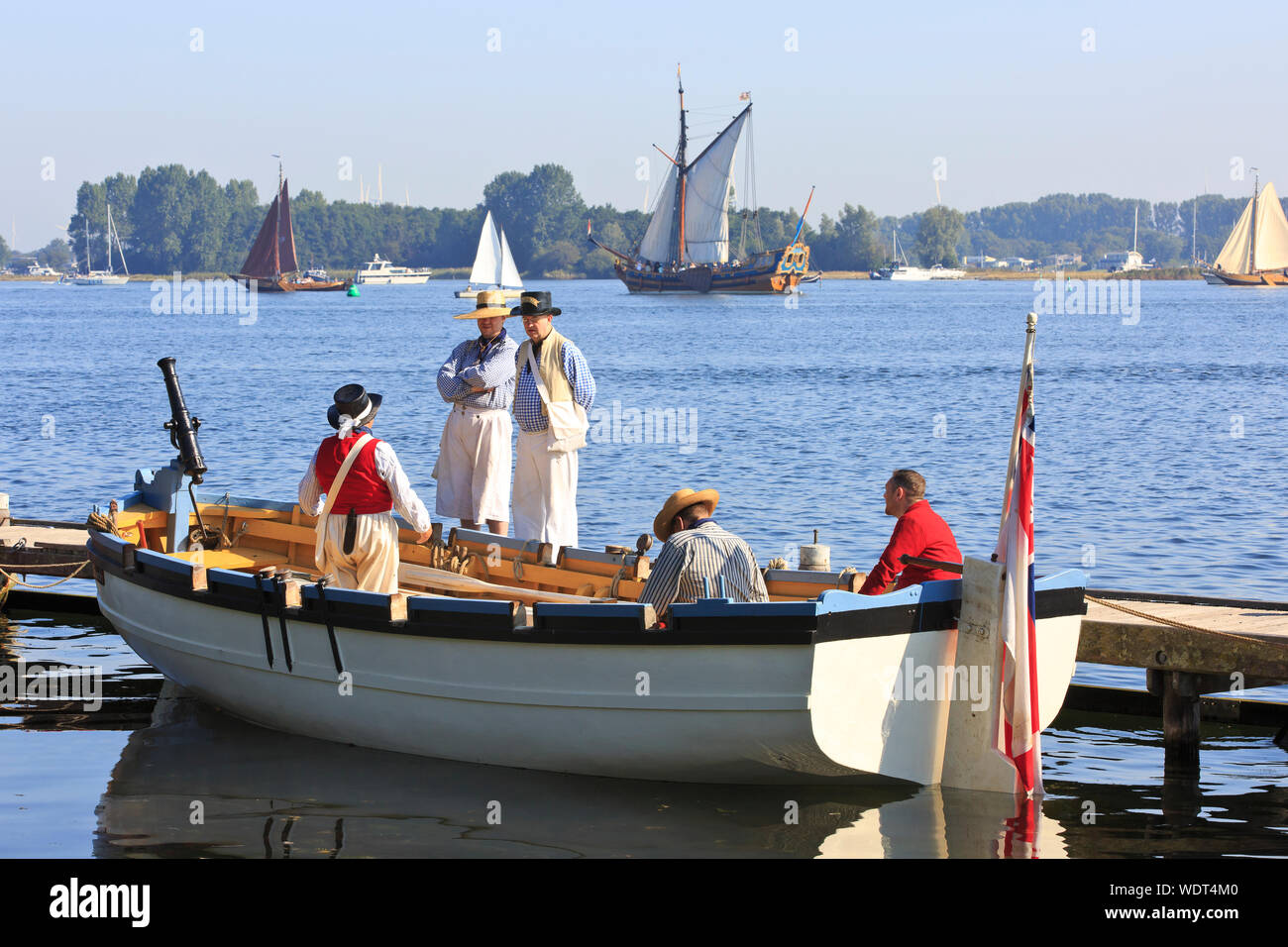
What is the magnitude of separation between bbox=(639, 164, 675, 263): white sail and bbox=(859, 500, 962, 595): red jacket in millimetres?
94151

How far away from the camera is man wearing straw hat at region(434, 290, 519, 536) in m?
10.3

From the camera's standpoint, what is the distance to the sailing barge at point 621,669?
23.8 feet

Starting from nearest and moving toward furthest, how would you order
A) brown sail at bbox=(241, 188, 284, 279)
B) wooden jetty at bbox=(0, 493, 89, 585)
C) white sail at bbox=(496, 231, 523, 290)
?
1. wooden jetty at bbox=(0, 493, 89, 585)
2. white sail at bbox=(496, 231, 523, 290)
3. brown sail at bbox=(241, 188, 284, 279)

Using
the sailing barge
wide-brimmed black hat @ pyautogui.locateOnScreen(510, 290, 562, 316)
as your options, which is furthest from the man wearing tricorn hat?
the sailing barge

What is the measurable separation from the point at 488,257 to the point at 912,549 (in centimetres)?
9948

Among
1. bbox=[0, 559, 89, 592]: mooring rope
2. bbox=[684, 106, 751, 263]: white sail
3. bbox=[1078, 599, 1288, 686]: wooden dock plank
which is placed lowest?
bbox=[0, 559, 89, 592]: mooring rope

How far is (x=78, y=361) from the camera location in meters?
54.6

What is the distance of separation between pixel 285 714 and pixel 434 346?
56599mm

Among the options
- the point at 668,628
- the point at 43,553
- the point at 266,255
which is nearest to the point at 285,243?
the point at 266,255

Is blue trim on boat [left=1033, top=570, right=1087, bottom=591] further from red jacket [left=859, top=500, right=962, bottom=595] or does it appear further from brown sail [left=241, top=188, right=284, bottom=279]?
brown sail [left=241, top=188, right=284, bottom=279]

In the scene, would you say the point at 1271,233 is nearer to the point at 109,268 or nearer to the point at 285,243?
the point at 285,243

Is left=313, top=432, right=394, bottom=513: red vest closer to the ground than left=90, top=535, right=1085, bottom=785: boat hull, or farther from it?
farther from it
